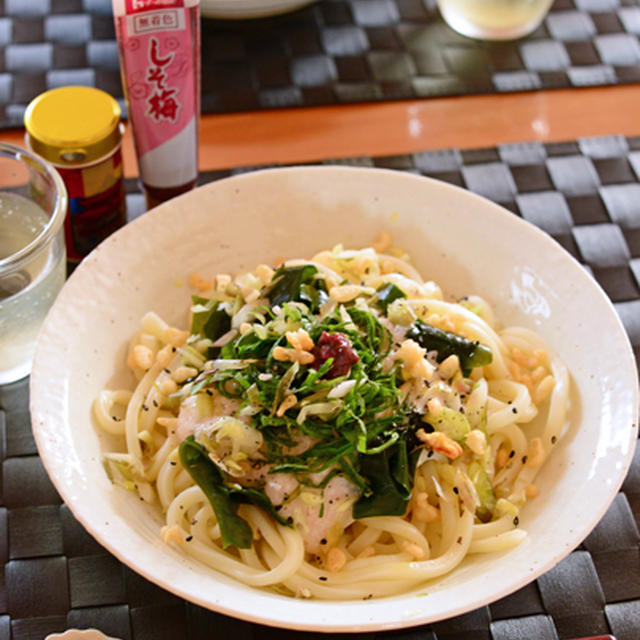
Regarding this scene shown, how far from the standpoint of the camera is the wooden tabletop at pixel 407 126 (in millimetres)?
2787

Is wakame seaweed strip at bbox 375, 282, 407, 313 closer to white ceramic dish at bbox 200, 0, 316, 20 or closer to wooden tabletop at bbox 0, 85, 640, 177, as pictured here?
wooden tabletop at bbox 0, 85, 640, 177

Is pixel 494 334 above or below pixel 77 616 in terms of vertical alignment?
above

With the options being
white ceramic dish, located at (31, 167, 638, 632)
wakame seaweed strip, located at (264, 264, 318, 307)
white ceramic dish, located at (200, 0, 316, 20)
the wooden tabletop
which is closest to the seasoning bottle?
white ceramic dish, located at (31, 167, 638, 632)

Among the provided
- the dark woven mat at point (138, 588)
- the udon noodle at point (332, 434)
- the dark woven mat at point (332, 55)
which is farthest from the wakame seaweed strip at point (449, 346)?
the dark woven mat at point (332, 55)

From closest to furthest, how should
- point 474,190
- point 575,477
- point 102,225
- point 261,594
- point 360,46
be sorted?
point 261,594 → point 575,477 → point 102,225 → point 474,190 → point 360,46

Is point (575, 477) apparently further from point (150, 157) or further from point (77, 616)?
point (150, 157)

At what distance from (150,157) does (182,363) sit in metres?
0.71

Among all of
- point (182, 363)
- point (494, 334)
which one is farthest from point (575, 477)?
point (182, 363)

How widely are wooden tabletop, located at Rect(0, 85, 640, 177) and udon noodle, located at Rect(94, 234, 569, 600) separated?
0.88 meters

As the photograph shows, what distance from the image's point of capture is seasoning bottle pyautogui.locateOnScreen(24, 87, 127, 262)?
2.17 m

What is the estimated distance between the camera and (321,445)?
172cm

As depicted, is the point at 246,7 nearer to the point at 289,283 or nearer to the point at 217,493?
the point at 289,283

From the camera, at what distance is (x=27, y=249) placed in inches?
75.6

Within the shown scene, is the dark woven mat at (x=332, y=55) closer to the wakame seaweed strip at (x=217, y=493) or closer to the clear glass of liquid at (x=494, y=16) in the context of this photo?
the clear glass of liquid at (x=494, y=16)
